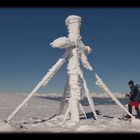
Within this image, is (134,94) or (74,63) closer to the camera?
(134,94)

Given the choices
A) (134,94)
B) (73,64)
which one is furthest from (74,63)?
(134,94)

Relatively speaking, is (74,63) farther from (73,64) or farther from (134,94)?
(134,94)

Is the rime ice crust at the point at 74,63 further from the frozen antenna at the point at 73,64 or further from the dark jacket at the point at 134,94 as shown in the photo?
the dark jacket at the point at 134,94

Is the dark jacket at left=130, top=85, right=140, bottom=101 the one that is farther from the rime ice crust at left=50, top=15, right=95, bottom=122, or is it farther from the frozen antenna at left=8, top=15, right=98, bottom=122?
the rime ice crust at left=50, top=15, right=95, bottom=122

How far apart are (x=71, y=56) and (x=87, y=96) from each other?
1747 millimetres

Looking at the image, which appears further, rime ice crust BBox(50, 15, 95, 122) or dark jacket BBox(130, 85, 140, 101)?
rime ice crust BBox(50, 15, 95, 122)

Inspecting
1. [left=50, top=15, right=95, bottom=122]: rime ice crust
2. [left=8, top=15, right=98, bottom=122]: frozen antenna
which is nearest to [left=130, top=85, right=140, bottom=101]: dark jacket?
[left=8, top=15, right=98, bottom=122]: frozen antenna

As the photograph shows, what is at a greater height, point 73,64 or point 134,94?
point 73,64

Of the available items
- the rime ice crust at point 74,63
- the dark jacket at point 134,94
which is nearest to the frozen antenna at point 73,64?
the rime ice crust at point 74,63

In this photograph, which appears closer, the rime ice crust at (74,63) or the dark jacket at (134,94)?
the dark jacket at (134,94)

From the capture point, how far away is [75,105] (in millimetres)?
13625
